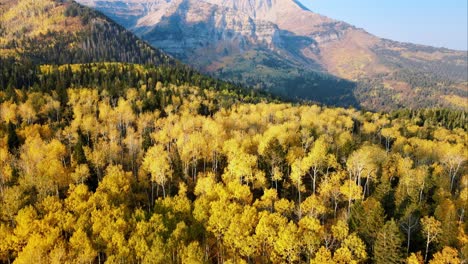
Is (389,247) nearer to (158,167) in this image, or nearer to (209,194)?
(209,194)

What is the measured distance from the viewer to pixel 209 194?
319 feet

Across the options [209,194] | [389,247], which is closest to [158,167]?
[209,194]

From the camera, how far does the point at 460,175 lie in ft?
431

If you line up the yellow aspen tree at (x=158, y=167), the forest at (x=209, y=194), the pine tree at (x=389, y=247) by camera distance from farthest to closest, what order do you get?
1. the yellow aspen tree at (x=158, y=167)
2. the forest at (x=209, y=194)
3. the pine tree at (x=389, y=247)

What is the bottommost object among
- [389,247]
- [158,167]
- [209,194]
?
[209,194]

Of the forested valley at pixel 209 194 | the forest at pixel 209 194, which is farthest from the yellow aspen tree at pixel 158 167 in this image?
the forested valley at pixel 209 194

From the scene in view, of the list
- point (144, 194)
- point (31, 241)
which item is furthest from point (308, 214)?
point (31, 241)

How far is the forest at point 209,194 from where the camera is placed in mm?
75875

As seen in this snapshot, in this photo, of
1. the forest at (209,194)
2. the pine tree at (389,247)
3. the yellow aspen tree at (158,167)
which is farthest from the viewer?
the yellow aspen tree at (158,167)

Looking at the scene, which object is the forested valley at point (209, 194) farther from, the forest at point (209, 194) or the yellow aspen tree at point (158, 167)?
the yellow aspen tree at point (158, 167)

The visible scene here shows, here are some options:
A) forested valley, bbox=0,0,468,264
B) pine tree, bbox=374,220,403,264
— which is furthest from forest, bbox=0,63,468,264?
forested valley, bbox=0,0,468,264

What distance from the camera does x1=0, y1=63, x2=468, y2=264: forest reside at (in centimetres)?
7588

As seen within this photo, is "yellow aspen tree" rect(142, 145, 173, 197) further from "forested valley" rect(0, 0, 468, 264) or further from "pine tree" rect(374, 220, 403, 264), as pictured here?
"pine tree" rect(374, 220, 403, 264)

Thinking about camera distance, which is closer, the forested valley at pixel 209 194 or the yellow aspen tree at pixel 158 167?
the forested valley at pixel 209 194
